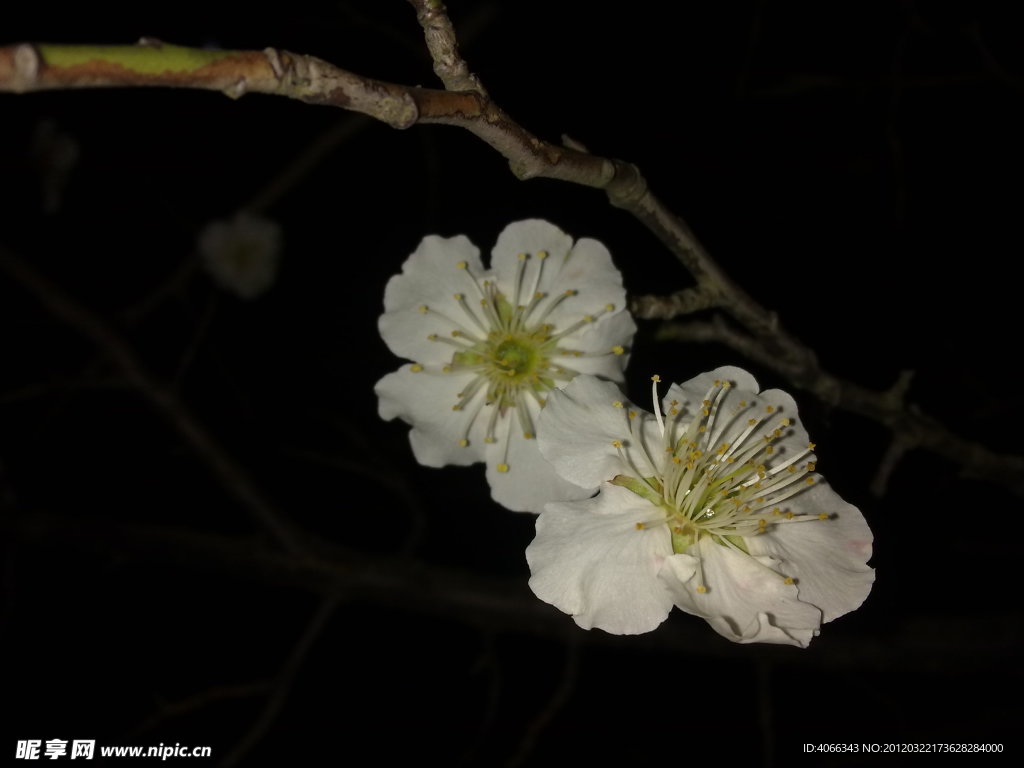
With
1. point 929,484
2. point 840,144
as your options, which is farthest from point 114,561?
point 840,144

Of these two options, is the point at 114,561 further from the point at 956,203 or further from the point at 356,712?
the point at 956,203

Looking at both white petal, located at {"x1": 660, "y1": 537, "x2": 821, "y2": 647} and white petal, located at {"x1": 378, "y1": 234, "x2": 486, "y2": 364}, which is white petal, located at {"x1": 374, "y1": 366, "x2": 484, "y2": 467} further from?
white petal, located at {"x1": 660, "y1": 537, "x2": 821, "y2": 647}

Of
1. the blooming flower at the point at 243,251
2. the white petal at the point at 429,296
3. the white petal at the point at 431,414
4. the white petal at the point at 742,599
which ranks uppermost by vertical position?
the blooming flower at the point at 243,251

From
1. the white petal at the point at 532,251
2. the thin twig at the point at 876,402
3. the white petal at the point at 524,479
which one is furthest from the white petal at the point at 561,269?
the white petal at the point at 524,479

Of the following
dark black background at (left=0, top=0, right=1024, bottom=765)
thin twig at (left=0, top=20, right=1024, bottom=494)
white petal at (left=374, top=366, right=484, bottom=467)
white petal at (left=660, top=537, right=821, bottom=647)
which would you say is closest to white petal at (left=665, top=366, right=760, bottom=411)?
thin twig at (left=0, top=20, right=1024, bottom=494)

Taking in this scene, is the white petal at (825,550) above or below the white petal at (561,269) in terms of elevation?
below

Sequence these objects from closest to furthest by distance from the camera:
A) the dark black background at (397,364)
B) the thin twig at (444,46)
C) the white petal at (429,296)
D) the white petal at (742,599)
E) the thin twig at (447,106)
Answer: the thin twig at (447,106), the thin twig at (444,46), the white petal at (742,599), the white petal at (429,296), the dark black background at (397,364)

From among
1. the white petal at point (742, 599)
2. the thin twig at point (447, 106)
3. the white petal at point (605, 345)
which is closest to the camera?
the thin twig at point (447, 106)

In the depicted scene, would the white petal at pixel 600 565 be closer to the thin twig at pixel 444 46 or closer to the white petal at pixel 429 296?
the white petal at pixel 429 296
